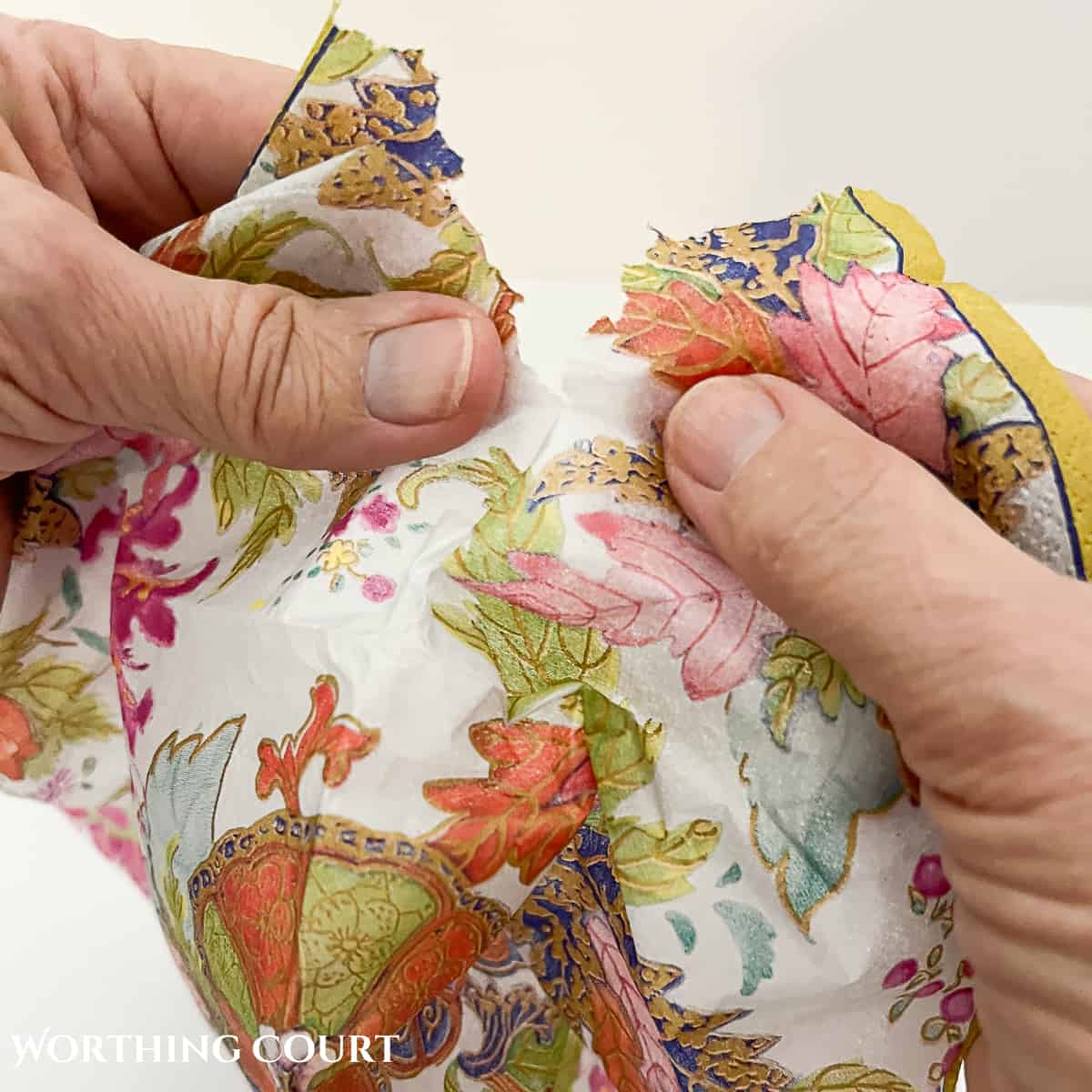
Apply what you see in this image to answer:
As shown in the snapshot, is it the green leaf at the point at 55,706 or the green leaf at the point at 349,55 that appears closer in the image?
the green leaf at the point at 349,55

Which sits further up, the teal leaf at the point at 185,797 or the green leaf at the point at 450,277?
the green leaf at the point at 450,277

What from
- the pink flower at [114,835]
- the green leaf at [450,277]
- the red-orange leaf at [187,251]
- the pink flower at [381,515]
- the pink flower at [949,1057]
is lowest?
the pink flower at [114,835]

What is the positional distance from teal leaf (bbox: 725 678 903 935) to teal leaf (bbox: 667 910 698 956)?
3cm

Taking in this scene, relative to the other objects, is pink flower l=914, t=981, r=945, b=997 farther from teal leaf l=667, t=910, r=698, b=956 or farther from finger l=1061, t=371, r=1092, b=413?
finger l=1061, t=371, r=1092, b=413

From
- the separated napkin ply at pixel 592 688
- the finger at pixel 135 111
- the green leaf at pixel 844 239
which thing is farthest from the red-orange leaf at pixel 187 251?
the green leaf at pixel 844 239

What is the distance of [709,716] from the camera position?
1.05 feet

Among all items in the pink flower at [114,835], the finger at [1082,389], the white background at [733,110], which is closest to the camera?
the finger at [1082,389]

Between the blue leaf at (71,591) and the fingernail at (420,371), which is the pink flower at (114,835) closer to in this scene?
the blue leaf at (71,591)

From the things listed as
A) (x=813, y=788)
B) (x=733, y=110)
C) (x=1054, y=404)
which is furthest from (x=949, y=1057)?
(x=733, y=110)

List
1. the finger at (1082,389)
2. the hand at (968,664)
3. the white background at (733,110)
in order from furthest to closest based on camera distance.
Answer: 1. the white background at (733,110)
2. the finger at (1082,389)
3. the hand at (968,664)

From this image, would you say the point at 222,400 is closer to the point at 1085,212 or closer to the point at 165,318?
the point at 165,318

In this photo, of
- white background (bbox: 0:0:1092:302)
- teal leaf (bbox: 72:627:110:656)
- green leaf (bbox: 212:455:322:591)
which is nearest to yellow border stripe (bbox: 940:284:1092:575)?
green leaf (bbox: 212:455:322:591)

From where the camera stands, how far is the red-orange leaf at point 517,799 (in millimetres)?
319

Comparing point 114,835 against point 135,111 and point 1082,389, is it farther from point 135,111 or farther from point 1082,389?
point 1082,389
